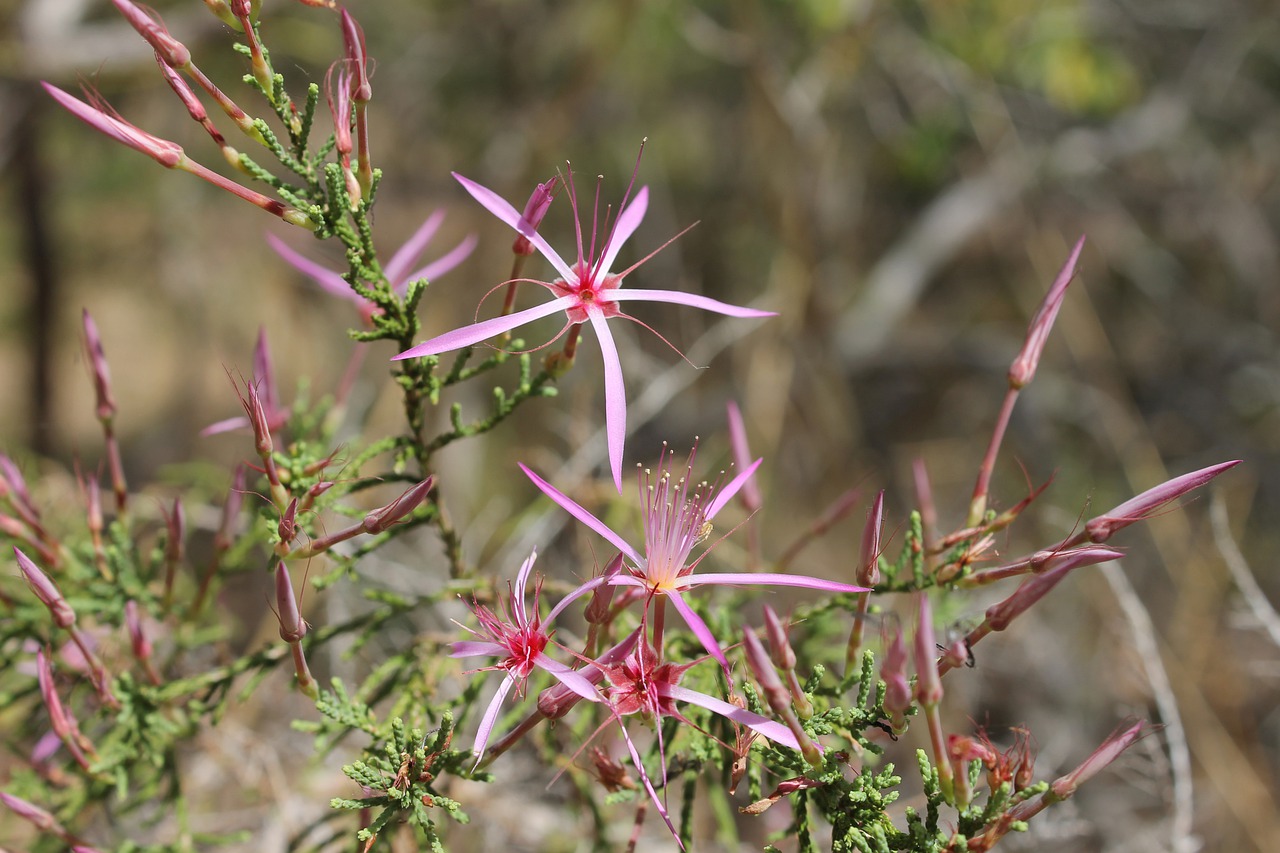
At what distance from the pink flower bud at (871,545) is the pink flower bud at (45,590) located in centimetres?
89

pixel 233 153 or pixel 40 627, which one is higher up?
pixel 233 153

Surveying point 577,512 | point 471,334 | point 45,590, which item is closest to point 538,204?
point 471,334

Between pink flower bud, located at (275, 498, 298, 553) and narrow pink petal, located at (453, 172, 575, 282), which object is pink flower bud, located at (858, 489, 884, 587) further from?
pink flower bud, located at (275, 498, 298, 553)

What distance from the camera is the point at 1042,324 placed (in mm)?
1189

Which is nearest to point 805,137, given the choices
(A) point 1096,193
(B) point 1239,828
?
(A) point 1096,193

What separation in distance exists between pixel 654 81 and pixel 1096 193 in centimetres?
227

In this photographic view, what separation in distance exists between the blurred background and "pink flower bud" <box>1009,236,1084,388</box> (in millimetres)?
1402

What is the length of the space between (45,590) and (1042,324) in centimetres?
123

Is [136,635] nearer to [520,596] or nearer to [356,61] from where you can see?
[520,596]

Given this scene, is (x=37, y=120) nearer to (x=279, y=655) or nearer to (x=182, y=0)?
(x=182, y=0)

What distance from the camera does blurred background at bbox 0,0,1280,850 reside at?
3322 millimetres

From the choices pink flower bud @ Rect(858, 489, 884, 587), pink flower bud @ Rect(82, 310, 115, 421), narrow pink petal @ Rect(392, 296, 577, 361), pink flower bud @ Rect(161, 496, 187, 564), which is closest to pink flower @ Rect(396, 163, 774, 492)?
narrow pink petal @ Rect(392, 296, 577, 361)

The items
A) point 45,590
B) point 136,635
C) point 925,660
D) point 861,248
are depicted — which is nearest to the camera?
point 925,660

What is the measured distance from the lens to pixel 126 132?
3.21ft
